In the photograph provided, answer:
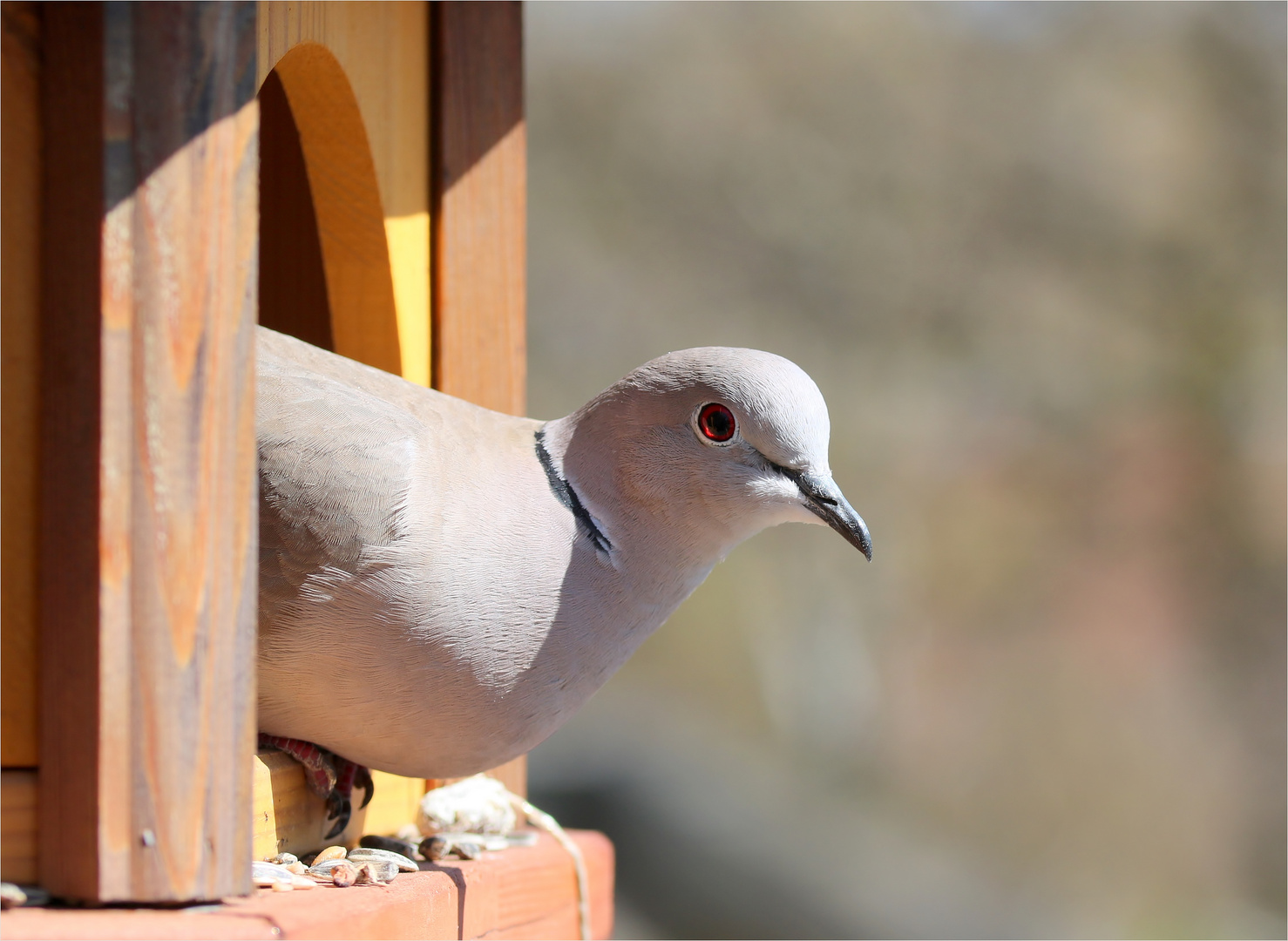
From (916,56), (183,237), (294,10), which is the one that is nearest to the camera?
(183,237)

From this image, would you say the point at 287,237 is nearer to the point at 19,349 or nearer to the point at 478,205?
the point at 478,205

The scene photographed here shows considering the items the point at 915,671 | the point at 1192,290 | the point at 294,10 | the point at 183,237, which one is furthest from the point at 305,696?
the point at 1192,290

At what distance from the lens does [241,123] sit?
1.18 meters

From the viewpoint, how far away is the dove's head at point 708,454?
167 centimetres

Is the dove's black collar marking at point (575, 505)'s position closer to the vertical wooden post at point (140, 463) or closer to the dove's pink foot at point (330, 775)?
→ the dove's pink foot at point (330, 775)

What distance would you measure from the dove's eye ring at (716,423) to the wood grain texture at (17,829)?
0.92 metres

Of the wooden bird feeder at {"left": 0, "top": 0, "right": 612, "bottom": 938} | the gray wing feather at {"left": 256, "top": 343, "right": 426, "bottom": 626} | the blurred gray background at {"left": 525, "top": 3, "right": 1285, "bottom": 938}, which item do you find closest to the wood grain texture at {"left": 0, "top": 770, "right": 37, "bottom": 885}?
the wooden bird feeder at {"left": 0, "top": 0, "right": 612, "bottom": 938}

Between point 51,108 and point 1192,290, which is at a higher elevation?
point 1192,290

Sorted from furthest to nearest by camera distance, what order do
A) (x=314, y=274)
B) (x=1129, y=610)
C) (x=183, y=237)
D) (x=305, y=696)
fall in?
1. (x=1129, y=610)
2. (x=314, y=274)
3. (x=305, y=696)
4. (x=183, y=237)

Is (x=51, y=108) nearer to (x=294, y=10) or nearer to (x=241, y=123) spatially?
(x=241, y=123)

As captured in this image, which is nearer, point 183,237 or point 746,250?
point 183,237

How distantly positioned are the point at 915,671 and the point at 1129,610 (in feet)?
4.66

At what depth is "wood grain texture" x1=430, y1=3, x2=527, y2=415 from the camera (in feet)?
7.61

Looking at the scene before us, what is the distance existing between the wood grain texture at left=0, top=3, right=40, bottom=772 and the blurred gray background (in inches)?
264
